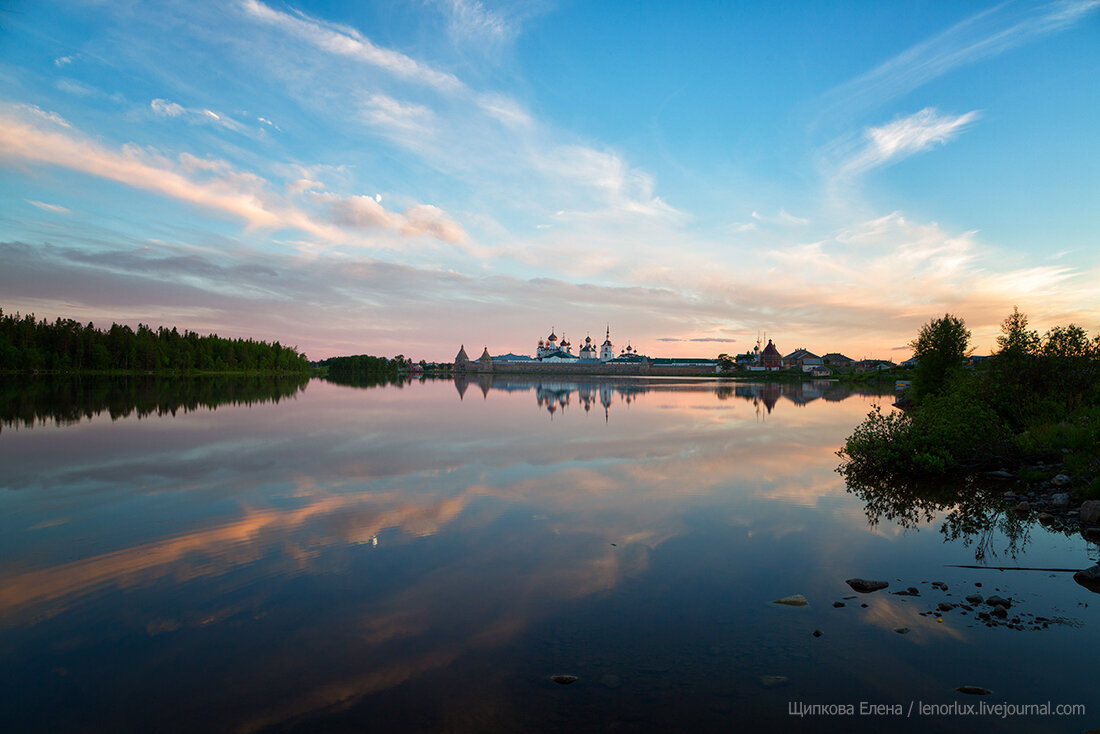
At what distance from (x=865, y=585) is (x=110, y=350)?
120m

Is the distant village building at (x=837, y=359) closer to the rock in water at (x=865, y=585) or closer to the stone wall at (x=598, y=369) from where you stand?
the stone wall at (x=598, y=369)

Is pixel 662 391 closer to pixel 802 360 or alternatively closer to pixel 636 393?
pixel 636 393

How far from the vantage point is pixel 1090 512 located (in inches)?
Answer: 432

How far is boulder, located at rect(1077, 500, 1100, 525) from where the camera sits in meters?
10.9

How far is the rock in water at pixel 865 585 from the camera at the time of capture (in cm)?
799

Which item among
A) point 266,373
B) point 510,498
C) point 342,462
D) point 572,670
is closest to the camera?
point 572,670

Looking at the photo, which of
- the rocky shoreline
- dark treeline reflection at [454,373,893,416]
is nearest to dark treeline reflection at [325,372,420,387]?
dark treeline reflection at [454,373,893,416]

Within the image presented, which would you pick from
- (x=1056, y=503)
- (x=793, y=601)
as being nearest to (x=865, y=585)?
(x=793, y=601)

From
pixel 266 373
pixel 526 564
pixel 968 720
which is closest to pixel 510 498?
pixel 526 564

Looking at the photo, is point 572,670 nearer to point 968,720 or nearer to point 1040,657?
point 968,720

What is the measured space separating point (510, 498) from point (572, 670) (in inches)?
285

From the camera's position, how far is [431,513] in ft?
37.7

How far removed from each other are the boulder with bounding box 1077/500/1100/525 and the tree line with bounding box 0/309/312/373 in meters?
115

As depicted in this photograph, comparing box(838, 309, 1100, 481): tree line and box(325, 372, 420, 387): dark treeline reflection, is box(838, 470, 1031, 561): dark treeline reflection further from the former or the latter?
box(325, 372, 420, 387): dark treeline reflection
